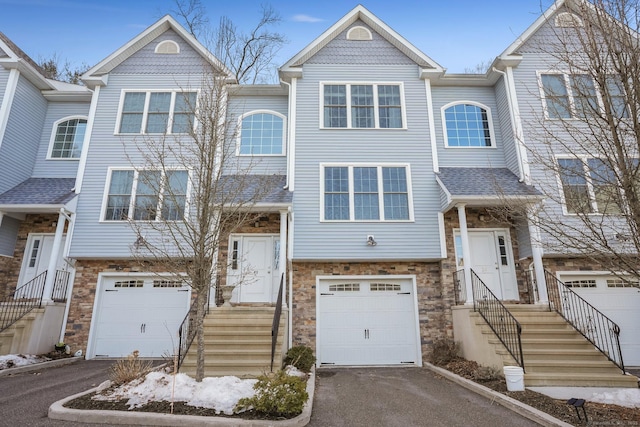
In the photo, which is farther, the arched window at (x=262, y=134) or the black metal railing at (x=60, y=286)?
the arched window at (x=262, y=134)

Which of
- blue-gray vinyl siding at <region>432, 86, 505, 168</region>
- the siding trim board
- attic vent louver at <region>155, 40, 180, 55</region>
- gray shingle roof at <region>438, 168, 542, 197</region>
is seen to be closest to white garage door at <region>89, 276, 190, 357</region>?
the siding trim board

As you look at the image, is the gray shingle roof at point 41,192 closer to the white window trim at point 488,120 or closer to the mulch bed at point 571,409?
the white window trim at point 488,120

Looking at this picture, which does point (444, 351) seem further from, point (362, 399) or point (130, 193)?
point (130, 193)

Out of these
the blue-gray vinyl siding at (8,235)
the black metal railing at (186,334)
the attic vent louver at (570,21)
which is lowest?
the black metal railing at (186,334)

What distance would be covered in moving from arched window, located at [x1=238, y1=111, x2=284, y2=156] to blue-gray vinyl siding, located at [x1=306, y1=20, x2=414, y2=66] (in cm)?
229

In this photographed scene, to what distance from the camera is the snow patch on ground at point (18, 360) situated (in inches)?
321

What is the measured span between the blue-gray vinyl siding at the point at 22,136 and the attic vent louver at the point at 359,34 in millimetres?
11043

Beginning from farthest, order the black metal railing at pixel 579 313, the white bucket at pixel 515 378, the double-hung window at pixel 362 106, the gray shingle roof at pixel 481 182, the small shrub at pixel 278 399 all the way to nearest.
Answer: the double-hung window at pixel 362 106, the black metal railing at pixel 579 313, the gray shingle roof at pixel 481 182, the white bucket at pixel 515 378, the small shrub at pixel 278 399

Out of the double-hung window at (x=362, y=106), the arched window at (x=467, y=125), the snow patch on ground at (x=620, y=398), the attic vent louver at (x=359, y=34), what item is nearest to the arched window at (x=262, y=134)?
the double-hung window at (x=362, y=106)

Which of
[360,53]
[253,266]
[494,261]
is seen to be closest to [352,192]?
[253,266]

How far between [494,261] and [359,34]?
28.5 ft

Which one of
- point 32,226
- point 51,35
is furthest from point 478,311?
point 51,35

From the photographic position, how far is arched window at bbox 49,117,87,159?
12438 millimetres

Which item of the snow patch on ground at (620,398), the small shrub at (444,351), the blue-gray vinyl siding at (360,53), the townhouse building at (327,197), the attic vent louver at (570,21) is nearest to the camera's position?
the attic vent louver at (570,21)
